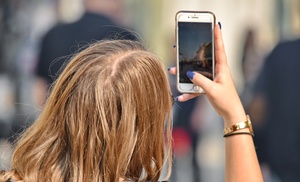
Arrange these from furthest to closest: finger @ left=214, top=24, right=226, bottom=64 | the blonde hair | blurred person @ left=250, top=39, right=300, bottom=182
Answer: blurred person @ left=250, top=39, right=300, bottom=182 → finger @ left=214, top=24, right=226, bottom=64 → the blonde hair

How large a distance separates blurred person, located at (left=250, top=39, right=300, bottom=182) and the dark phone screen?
1354 millimetres

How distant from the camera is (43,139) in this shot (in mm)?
1547

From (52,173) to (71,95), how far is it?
7.7 inches

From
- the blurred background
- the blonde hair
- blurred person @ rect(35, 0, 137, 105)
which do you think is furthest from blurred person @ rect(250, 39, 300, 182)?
the blonde hair

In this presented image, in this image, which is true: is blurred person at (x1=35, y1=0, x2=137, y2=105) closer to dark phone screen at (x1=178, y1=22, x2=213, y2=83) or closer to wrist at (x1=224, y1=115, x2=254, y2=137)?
dark phone screen at (x1=178, y1=22, x2=213, y2=83)

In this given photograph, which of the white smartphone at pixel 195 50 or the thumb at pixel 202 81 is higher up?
the white smartphone at pixel 195 50

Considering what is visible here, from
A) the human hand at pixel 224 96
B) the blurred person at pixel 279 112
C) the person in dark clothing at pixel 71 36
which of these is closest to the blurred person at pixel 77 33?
the person in dark clothing at pixel 71 36

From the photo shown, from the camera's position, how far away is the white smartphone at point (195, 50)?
1793 mm

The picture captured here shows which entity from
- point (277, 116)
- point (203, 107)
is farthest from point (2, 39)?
point (277, 116)

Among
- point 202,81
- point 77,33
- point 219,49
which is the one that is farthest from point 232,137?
point 77,33

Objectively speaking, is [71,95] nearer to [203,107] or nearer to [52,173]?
[52,173]

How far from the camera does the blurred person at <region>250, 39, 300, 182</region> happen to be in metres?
3.16

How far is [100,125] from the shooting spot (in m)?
1.50

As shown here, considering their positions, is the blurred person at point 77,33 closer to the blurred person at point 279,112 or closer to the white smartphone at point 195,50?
the blurred person at point 279,112
